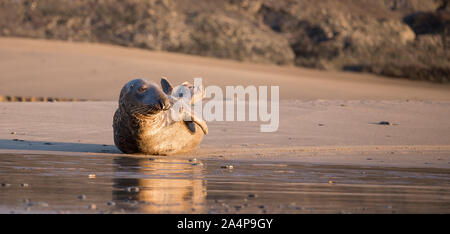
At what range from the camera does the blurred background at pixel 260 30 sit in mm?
18031

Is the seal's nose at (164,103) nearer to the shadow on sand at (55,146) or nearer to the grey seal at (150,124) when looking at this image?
the grey seal at (150,124)

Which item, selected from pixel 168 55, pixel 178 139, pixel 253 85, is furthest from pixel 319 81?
pixel 178 139

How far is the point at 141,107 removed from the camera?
25.1 feet

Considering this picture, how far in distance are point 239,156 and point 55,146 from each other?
192cm

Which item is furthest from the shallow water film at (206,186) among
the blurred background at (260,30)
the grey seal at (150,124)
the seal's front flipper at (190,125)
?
the blurred background at (260,30)

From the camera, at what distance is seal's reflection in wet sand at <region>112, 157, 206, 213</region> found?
4979 millimetres

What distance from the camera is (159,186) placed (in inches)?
229

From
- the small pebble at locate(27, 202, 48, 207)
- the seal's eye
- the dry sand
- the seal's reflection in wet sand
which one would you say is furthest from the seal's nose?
the small pebble at locate(27, 202, 48, 207)

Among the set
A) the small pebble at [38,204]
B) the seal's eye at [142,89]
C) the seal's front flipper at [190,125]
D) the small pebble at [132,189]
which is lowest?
the small pebble at [38,204]

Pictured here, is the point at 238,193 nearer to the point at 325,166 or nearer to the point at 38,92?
the point at 325,166

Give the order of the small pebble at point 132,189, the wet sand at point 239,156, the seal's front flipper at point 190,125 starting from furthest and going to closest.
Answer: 1. the seal's front flipper at point 190,125
2. the small pebble at point 132,189
3. the wet sand at point 239,156

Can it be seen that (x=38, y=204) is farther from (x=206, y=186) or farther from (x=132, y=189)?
(x=206, y=186)
